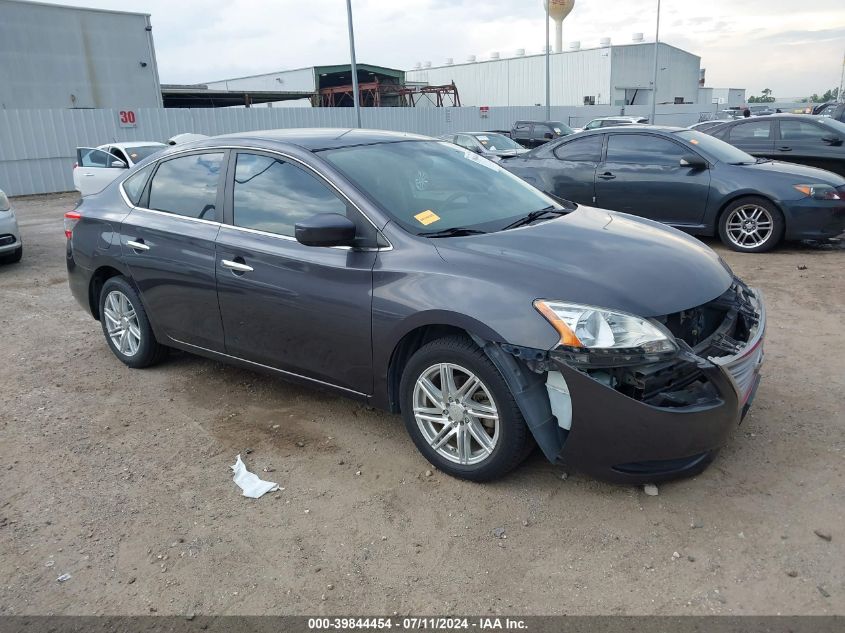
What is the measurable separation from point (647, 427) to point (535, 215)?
1.59m

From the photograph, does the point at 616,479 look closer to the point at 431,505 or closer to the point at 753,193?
the point at 431,505

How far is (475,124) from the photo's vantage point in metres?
32.2

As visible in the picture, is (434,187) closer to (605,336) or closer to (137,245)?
(605,336)

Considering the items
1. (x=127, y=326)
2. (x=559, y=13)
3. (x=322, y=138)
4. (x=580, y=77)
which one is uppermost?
(x=559, y=13)

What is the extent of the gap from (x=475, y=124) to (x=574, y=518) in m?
31.0

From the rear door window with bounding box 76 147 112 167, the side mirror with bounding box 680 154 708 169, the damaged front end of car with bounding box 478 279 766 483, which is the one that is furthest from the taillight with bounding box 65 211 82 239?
the rear door window with bounding box 76 147 112 167

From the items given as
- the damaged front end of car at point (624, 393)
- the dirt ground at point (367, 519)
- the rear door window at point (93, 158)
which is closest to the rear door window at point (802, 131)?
the dirt ground at point (367, 519)

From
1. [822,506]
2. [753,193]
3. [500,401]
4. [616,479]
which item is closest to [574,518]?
[616,479]

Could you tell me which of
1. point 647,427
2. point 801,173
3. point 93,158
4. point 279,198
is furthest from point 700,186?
point 93,158

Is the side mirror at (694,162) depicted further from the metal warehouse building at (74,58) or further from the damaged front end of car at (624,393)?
the metal warehouse building at (74,58)

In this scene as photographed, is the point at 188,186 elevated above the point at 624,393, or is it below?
above

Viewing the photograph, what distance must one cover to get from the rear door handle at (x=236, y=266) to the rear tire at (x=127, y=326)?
111cm

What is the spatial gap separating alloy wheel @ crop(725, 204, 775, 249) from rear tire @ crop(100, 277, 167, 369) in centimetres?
656

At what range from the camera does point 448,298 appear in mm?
3100
